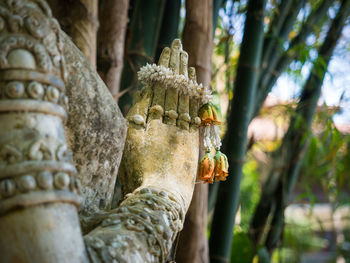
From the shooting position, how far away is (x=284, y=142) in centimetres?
228

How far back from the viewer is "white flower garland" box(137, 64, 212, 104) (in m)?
1.04

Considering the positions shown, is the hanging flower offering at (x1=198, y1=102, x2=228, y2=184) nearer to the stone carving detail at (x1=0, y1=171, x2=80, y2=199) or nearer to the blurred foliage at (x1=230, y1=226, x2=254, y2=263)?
the stone carving detail at (x1=0, y1=171, x2=80, y2=199)

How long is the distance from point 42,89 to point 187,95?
1.46 feet

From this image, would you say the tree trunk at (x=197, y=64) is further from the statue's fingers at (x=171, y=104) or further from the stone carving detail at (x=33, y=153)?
the stone carving detail at (x=33, y=153)

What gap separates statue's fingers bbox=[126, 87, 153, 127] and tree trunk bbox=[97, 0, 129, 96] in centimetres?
33

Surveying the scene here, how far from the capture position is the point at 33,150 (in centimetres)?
65

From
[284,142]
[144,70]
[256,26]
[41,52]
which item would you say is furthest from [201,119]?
[284,142]

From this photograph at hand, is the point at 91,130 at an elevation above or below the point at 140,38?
below

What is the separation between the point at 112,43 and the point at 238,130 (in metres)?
0.60

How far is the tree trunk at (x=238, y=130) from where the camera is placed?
1.74 meters

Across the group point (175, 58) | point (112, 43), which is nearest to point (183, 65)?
point (175, 58)

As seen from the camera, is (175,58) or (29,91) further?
(175,58)

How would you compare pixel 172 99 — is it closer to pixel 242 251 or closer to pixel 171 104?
pixel 171 104

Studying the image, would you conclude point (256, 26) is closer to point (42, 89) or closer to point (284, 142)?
point (284, 142)
